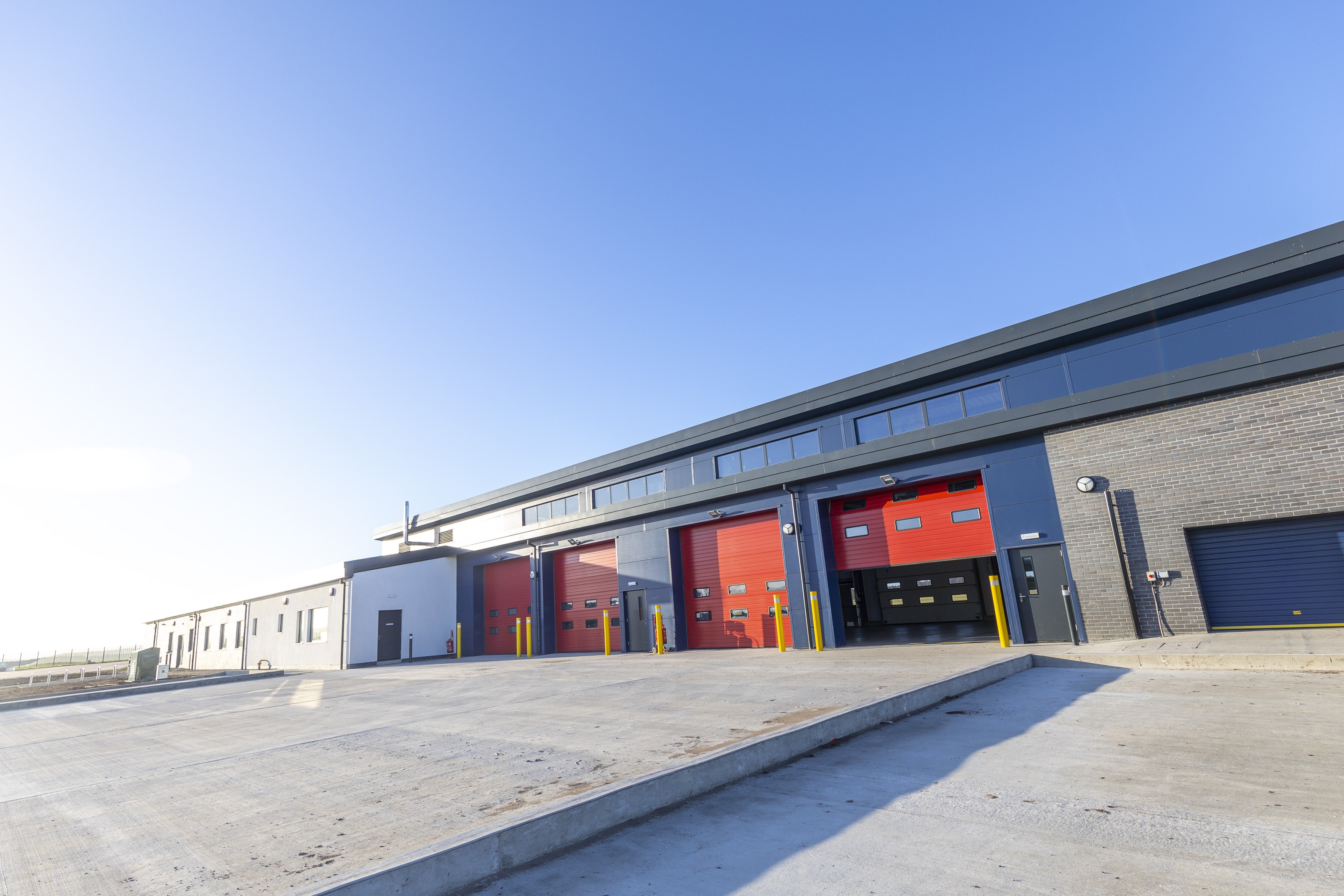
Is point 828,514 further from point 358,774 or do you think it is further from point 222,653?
point 222,653

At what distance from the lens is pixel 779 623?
1852 centimetres

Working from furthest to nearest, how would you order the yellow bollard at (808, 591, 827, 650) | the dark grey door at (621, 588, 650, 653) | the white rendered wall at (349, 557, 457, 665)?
the white rendered wall at (349, 557, 457, 665)
the dark grey door at (621, 588, 650, 653)
the yellow bollard at (808, 591, 827, 650)

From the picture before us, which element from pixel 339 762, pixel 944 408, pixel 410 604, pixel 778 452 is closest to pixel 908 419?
pixel 944 408

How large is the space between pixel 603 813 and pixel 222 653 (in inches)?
1723

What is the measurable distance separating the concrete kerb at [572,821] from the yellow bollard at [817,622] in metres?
11.5

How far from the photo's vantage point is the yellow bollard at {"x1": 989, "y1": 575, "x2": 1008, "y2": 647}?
49.6ft

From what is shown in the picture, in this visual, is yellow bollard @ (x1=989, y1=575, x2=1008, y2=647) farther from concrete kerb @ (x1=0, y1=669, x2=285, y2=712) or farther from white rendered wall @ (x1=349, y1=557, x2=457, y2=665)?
concrete kerb @ (x1=0, y1=669, x2=285, y2=712)

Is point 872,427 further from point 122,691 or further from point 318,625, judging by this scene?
point 122,691

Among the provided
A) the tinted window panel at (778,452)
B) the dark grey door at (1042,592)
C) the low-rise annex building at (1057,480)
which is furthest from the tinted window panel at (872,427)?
the dark grey door at (1042,592)

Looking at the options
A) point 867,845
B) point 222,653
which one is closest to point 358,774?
point 867,845

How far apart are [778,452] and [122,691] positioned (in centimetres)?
2240

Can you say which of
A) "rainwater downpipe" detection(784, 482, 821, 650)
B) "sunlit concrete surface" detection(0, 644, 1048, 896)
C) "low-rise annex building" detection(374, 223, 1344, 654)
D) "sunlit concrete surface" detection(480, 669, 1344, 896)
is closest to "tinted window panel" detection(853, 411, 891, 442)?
"low-rise annex building" detection(374, 223, 1344, 654)

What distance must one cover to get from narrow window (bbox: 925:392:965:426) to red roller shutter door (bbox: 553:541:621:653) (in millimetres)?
12795

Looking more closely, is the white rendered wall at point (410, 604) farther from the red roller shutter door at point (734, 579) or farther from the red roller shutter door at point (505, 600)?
the red roller shutter door at point (734, 579)
